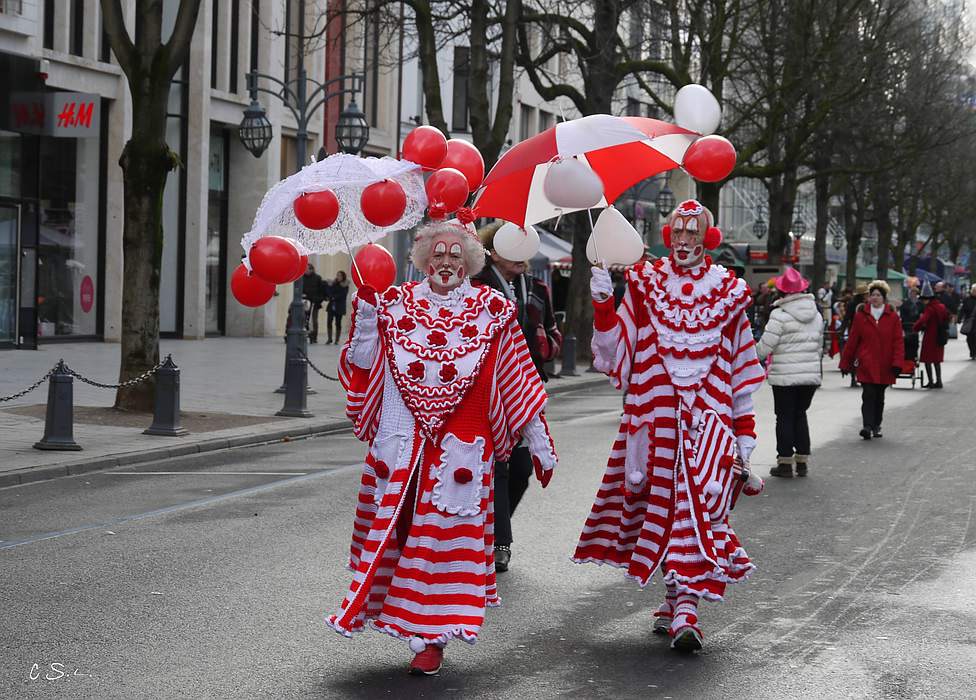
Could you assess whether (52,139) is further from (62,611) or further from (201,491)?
(62,611)

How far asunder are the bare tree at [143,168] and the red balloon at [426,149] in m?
10.2

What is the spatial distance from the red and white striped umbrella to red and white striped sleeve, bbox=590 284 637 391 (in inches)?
20.7

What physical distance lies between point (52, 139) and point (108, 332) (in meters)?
3.99

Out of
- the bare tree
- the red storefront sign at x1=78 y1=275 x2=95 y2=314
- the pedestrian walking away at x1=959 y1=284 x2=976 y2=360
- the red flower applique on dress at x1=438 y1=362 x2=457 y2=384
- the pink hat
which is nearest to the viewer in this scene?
the red flower applique on dress at x1=438 y1=362 x2=457 y2=384

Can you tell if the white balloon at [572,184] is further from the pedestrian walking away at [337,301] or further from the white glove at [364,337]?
the pedestrian walking away at [337,301]

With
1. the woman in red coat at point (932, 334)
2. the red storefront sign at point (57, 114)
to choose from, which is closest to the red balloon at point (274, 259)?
the red storefront sign at point (57, 114)

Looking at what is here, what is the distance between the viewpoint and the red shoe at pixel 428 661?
18.4 feet

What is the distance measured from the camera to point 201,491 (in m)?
10.9

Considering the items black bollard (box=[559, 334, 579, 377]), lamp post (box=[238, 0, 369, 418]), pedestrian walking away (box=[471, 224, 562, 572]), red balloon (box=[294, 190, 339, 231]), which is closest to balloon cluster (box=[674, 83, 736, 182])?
pedestrian walking away (box=[471, 224, 562, 572])

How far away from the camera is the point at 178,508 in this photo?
393 inches

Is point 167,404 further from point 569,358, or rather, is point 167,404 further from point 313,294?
point 313,294

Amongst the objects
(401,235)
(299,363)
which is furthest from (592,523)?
(401,235)
